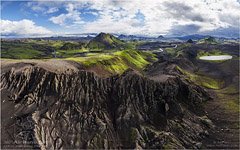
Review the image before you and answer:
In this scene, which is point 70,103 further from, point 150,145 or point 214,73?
point 214,73

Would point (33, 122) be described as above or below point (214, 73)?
below

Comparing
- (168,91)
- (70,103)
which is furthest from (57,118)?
(168,91)

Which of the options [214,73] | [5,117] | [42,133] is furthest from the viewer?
[214,73]

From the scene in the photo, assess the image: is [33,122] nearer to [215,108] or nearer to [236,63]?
[215,108]

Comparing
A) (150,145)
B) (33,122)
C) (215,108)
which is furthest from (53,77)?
(215,108)

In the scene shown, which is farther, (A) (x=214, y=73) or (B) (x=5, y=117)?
(A) (x=214, y=73)

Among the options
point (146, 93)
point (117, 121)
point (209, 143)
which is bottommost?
point (209, 143)

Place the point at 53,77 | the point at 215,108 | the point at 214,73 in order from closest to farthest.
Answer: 1. the point at 53,77
2. the point at 215,108
3. the point at 214,73
